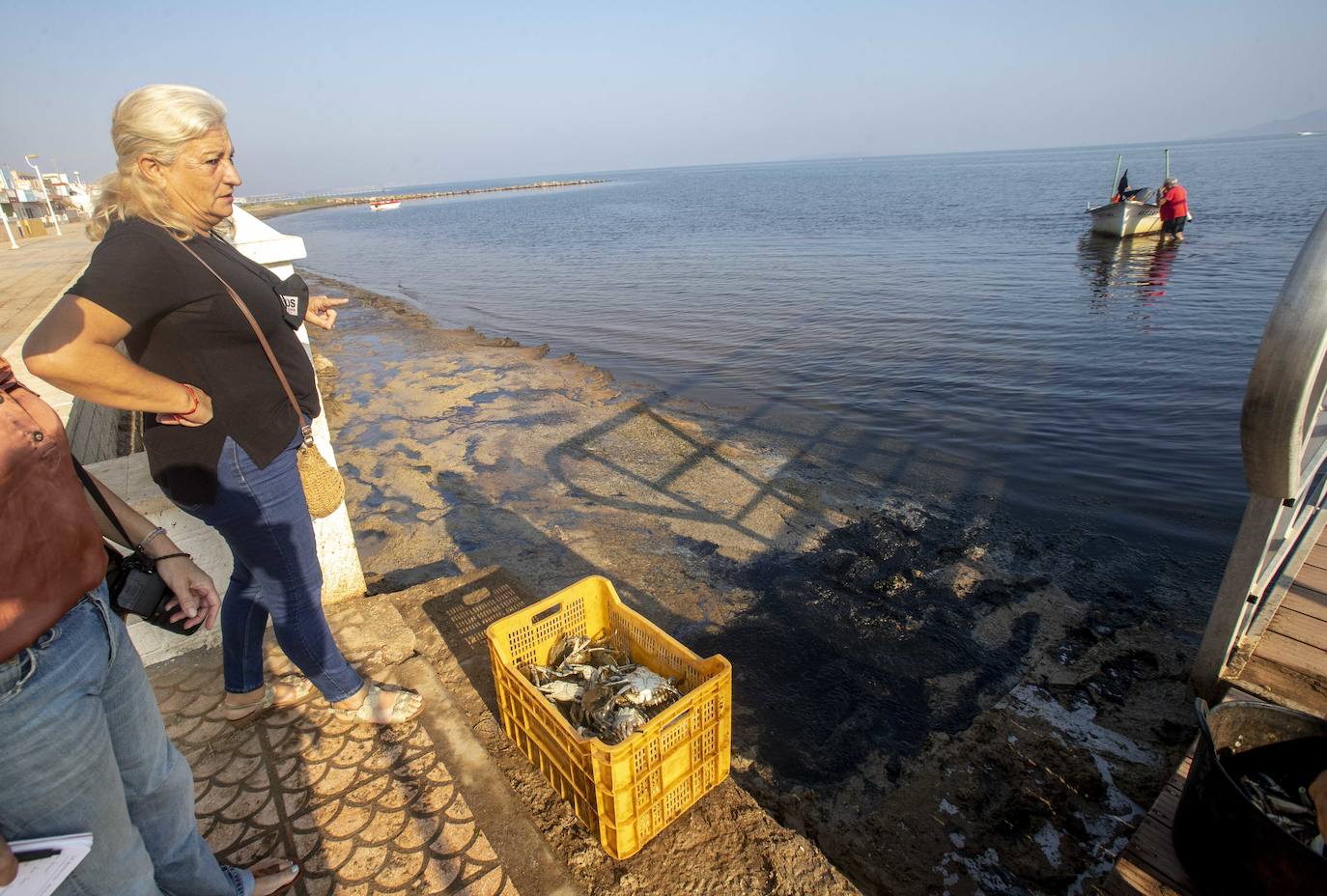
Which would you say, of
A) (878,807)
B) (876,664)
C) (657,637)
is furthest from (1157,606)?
(657,637)

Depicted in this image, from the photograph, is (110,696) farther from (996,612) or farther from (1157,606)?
(1157,606)

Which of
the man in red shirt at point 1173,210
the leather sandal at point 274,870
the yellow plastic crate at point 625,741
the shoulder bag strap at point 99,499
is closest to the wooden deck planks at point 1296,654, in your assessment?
the yellow plastic crate at point 625,741

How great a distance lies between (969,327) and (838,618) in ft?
39.4

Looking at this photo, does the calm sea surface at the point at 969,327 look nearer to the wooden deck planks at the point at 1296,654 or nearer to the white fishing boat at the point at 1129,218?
the white fishing boat at the point at 1129,218

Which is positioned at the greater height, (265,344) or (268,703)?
(265,344)

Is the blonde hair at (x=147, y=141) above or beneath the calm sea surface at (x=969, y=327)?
above

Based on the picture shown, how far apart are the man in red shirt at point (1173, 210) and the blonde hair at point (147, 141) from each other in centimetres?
2983

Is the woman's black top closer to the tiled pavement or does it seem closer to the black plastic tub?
the tiled pavement

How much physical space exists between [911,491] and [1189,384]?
7271 mm

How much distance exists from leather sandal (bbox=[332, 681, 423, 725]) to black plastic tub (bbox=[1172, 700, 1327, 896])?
3.09 m

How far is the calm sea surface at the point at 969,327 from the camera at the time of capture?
820 centimetres

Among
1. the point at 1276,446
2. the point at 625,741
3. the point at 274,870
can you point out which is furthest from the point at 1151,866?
the point at 274,870

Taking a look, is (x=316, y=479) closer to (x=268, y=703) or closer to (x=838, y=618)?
(x=268, y=703)

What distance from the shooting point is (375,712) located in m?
2.94
